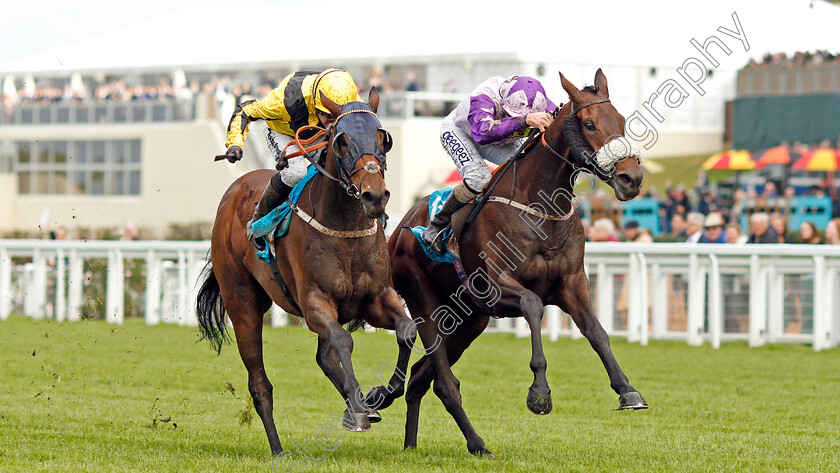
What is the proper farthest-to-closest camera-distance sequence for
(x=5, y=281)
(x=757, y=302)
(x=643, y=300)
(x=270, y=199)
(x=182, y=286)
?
(x=5, y=281)
(x=182, y=286)
(x=643, y=300)
(x=757, y=302)
(x=270, y=199)

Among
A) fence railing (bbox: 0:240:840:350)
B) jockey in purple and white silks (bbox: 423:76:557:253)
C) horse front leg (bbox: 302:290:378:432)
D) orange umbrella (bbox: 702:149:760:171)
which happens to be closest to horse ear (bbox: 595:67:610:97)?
jockey in purple and white silks (bbox: 423:76:557:253)

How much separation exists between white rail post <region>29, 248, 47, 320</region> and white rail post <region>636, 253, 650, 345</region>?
684 centimetres

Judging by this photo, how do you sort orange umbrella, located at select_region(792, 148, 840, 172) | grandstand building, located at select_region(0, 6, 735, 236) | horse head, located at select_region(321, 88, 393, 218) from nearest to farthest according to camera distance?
horse head, located at select_region(321, 88, 393, 218), orange umbrella, located at select_region(792, 148, 840, 172), grandstand building, located at select_region(0, 6, 735, 236)

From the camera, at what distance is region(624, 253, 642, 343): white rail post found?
1176 centimetres

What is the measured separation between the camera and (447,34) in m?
25.6

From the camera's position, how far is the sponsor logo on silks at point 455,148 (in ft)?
21.1

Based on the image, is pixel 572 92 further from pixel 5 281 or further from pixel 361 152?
pixel 5 281

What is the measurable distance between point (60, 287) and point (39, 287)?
1.30ft

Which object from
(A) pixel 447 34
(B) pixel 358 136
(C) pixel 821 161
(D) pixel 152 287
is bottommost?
(D) pixel 152 287

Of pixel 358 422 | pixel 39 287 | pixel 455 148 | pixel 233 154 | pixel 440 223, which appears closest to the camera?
pixel 358 422

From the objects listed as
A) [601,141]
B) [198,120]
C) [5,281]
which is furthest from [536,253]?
[198,120]

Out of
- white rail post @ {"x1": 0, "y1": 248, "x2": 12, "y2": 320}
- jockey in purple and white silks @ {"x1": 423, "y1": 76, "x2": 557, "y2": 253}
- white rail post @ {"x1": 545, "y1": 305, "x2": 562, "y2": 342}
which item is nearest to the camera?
jockey in purple and white silks @ {"x1": 423, "y1": 76, "x2": 557, "y2": 253}

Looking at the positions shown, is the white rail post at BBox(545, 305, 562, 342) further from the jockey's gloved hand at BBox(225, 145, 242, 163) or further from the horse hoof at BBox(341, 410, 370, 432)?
the horse hoof at BBox(341, 410, 370, 432)

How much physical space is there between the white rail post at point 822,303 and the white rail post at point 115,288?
7.29m
